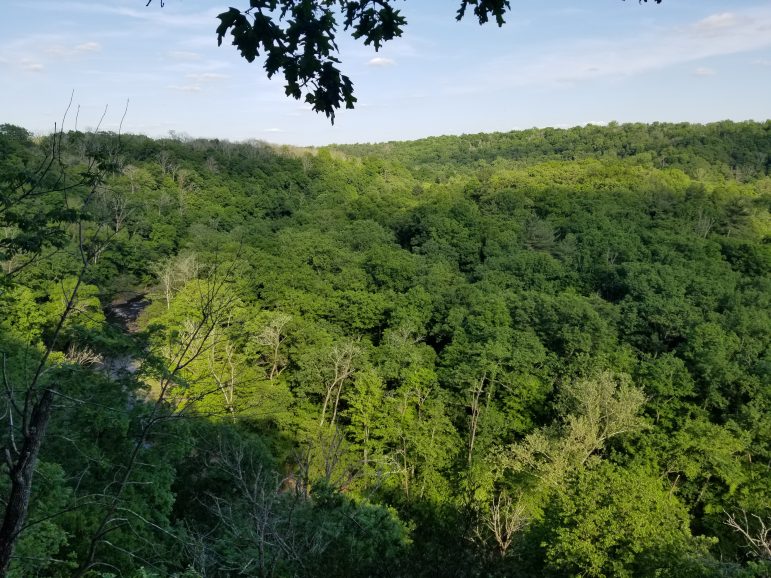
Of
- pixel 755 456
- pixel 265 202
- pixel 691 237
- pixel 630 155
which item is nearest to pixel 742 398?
pixel 755 456

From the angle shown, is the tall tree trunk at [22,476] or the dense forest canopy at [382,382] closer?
the tall tree trunk at [22,476]

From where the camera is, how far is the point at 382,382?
78.9 feet

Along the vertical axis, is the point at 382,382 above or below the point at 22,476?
below

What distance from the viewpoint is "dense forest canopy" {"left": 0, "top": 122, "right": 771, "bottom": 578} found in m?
6.42

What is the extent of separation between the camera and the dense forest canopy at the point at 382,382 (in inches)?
253

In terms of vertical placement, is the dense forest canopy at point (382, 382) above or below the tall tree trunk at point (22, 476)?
below

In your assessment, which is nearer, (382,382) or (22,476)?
(22,476)

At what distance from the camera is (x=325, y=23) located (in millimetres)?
3137

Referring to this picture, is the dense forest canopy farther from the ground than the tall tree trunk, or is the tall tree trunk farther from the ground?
the tall tree trunk

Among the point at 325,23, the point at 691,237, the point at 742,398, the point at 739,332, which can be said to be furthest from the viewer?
the point at 691,237

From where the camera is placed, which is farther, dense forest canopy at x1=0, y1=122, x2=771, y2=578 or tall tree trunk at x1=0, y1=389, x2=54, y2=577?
dense forest canopy at x1=0, y1=122, x2=771, y2=578

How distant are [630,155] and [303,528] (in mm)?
99201

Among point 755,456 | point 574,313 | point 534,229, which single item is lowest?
point 755,456

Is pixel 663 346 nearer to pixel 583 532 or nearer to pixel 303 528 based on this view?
pixel 583 532
